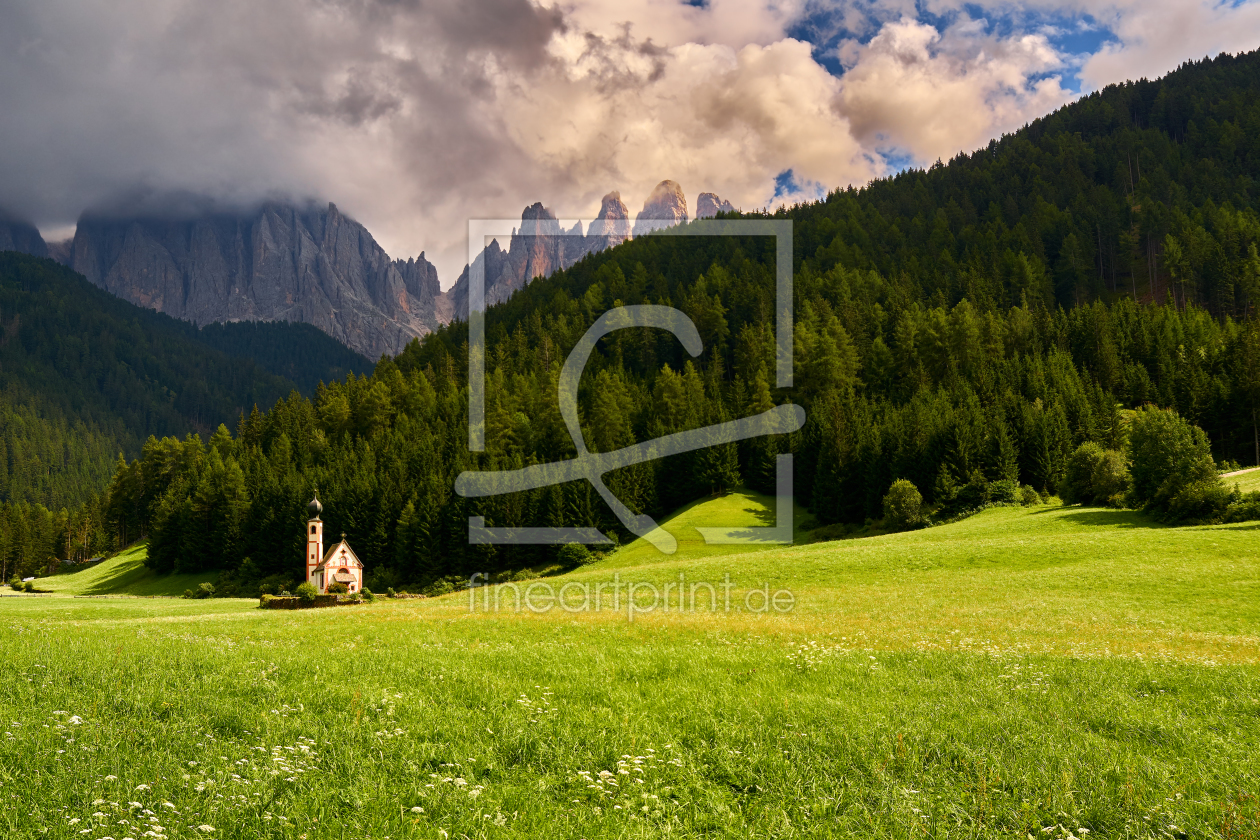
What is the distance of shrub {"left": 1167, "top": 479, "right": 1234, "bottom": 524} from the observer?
48.0 m

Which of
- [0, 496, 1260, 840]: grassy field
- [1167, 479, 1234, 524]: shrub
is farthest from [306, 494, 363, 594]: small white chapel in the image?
[1167, 479, 1234, 524]: shrub

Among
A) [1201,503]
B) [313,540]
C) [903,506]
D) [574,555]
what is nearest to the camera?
[1201,503]

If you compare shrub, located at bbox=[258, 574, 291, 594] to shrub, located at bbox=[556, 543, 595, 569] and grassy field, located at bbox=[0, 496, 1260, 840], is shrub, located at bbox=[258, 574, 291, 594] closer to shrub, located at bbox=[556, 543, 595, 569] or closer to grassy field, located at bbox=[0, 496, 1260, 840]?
shrub, located at bbox=[556, 543, 595, 569]

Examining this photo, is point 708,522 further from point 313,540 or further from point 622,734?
point 622,734

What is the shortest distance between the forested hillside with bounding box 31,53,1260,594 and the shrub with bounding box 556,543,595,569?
6296mm

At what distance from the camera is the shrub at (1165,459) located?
5150cm

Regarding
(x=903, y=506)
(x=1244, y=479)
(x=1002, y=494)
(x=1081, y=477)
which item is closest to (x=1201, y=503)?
(x=1081, y=477)

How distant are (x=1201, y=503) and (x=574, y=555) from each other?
184ft

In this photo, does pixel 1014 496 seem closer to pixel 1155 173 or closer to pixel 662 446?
pixel 662 446

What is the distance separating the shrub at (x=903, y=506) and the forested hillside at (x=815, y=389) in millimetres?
5218

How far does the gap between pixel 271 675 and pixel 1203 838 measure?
15.7 meters

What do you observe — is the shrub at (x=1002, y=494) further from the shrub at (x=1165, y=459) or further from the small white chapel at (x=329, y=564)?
the small white chapel at (x=329, y=564)

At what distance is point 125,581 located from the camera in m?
96.8

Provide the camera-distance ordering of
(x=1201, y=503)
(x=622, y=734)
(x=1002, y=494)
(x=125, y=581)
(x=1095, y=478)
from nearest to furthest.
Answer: (x=622, y=734), (x=1201, y=503), (x=1095, y=478), (x=1002, y=494), (x=125, y=581)
